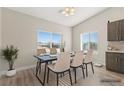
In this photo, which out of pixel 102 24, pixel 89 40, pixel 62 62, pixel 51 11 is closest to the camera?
pixel 62 62

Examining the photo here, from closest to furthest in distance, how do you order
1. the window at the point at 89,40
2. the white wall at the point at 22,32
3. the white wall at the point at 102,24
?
the white wall at the point at 22,32 → the white wall at the point at 102,24 → the window at the point at 89,40

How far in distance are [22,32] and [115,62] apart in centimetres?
378

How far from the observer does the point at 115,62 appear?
12.7ft

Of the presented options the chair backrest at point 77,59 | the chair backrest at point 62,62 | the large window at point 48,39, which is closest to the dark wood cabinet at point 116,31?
the chair backrest at point 77,59

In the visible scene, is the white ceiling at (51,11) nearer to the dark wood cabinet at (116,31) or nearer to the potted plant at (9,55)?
the dark wood cabinet at (116,31)

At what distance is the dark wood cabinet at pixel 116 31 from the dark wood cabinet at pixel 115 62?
65 centimetres

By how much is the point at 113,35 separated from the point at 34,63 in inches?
141

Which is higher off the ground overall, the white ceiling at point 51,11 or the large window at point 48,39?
the white ceiling at point 51,11

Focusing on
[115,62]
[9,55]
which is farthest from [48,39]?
[115,62]

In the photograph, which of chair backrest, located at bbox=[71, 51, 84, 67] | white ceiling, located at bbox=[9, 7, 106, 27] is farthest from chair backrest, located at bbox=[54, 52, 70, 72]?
white ceiling, located at bbox=[9, 7, 106, 27]

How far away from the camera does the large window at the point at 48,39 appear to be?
16.7 feet

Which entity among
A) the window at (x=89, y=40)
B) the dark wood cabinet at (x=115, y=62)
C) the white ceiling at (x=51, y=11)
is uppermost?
the white ceiling at (x=51, y=11)

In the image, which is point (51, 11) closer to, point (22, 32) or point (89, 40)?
point (22, 32)
